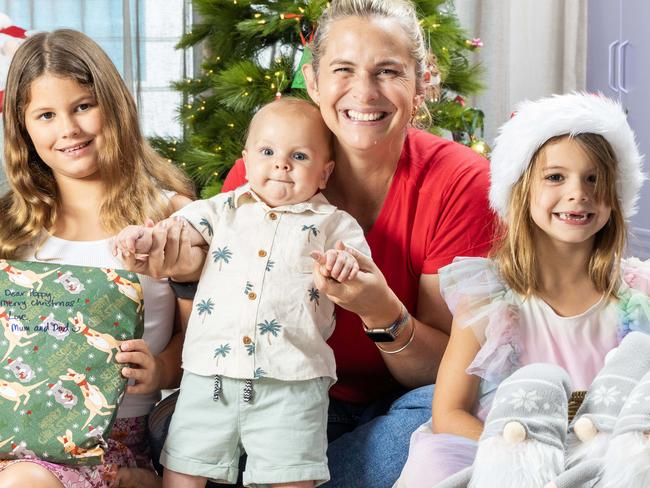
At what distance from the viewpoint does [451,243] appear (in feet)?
6.03

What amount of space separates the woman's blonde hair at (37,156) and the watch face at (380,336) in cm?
49

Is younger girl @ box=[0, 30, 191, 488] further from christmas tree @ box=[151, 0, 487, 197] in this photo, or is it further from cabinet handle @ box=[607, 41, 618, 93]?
cabinet handle @ box=[607, 41, 618, 93]

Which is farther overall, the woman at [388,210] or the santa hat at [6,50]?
the santa hat at [6,50]

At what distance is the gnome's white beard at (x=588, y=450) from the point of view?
1230mm

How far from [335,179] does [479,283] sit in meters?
0.43

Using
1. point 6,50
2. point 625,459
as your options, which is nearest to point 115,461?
point 625,459

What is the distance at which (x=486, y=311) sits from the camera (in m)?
1.56

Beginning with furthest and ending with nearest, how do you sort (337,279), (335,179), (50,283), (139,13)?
1. (139,13)
2. (335,179)
3. (50,283)
4. (337,279)

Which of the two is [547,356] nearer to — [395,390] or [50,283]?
[395,390]

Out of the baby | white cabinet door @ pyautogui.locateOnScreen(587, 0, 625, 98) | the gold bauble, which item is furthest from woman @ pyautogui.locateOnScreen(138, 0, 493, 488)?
white cabinet door @ pyautogui.locateOnScreen(587, 0, 625, 98)

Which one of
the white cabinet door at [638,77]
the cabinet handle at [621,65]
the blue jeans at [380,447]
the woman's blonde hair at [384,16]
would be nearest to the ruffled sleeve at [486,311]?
the blue jeans at [380,447]

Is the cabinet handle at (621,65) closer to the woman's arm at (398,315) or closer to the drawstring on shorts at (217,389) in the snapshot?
the woman's arm at (398,315)

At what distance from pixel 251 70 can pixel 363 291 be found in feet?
5.92

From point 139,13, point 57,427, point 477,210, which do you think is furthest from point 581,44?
point 57,427
